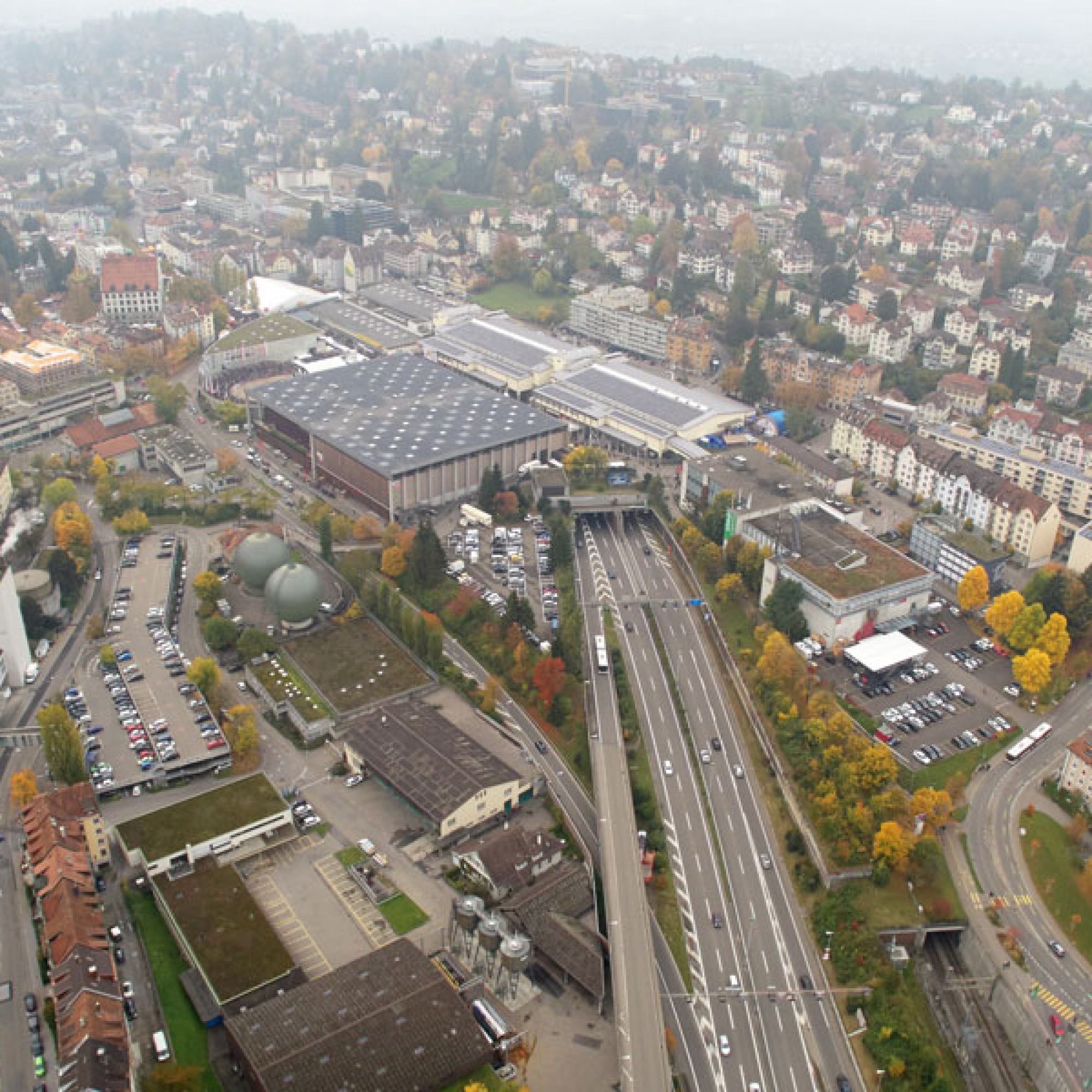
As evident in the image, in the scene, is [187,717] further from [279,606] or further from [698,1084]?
[698,1084]

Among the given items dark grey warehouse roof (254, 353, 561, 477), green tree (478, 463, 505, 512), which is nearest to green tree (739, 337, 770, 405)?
dark grey warehouse roof (254, 353, 561, 477)

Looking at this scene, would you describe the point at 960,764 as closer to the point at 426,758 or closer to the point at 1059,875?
the point at 1059,875

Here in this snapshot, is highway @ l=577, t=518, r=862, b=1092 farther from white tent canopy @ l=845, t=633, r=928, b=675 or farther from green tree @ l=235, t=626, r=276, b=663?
green tree @ l=235, t=626, r=276, b=663

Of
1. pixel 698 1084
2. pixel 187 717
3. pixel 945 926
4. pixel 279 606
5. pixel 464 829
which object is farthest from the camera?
pixel 279 606

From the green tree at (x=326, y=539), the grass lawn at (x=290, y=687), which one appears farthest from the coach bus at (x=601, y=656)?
the green tree at (x=326, y=539)

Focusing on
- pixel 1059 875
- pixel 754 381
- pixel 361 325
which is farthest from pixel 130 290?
pixel 1059 875

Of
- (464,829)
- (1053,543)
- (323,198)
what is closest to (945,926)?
(464,829)
